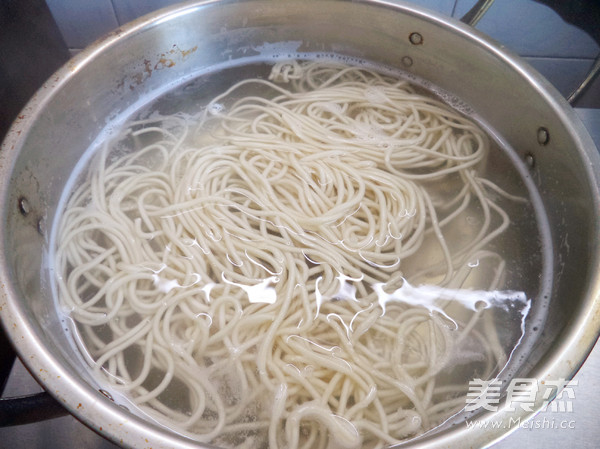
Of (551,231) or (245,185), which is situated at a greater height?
(245,185)

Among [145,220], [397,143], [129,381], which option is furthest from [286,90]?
[129,381]

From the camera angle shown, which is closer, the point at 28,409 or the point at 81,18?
the point at 28,409

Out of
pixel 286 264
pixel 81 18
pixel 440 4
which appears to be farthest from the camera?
pixel 81 18

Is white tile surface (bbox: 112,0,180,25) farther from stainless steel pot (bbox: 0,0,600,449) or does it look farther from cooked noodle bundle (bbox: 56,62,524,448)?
cooked noodle bundle (bbox: 56,62,524,448)

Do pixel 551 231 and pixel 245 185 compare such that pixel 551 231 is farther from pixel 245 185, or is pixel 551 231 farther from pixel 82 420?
pixel 82 420

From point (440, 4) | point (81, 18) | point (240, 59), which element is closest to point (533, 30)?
point (440, 4)

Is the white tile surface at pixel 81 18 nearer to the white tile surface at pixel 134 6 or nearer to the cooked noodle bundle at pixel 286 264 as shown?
the white tile surface at pixel 134 6

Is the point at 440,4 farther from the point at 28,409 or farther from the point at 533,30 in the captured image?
the point at 28,409
